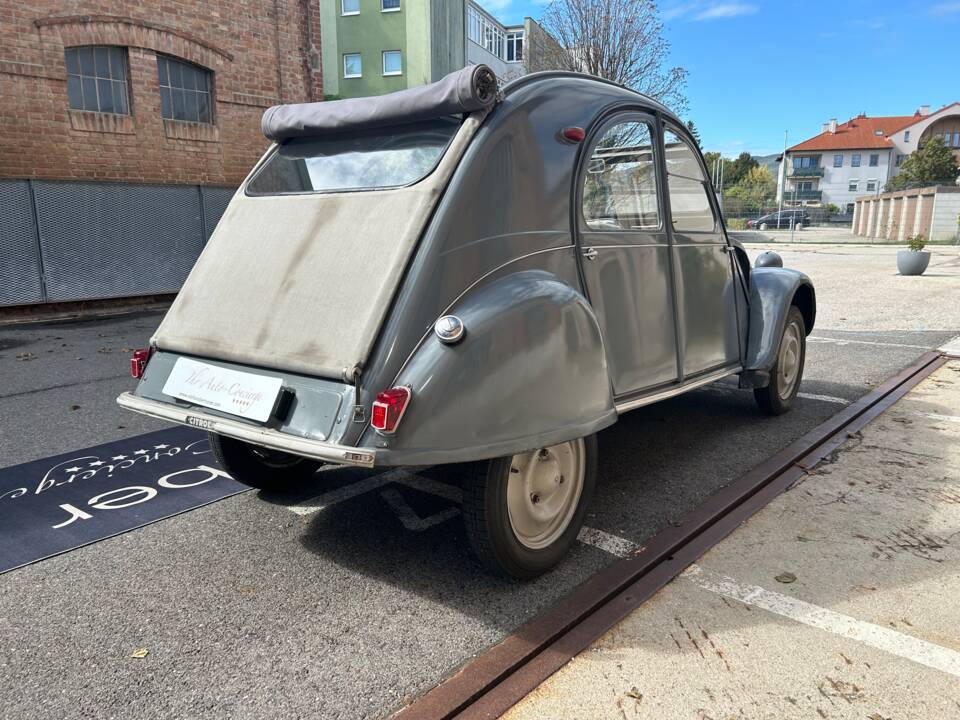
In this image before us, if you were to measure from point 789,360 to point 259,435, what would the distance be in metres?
4.42

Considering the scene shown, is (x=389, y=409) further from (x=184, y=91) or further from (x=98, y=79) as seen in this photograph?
(x=184, y=91)

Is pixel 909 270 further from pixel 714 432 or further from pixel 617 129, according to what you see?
pixel 617 129

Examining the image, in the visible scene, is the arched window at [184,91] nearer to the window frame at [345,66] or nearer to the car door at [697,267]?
the car door at [697,267]

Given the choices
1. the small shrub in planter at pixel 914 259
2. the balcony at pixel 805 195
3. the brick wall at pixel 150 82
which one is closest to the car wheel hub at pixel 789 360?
the brick wall at pixel 150 82

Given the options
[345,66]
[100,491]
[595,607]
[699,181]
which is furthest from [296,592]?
[345,66]

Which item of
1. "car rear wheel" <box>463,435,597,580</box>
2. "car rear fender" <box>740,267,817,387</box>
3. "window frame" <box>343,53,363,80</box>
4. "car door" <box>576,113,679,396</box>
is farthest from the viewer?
"window frame" <box>343,53,363,80</box>

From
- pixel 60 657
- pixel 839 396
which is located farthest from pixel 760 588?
pixel 839 396

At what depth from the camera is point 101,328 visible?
35.3ft

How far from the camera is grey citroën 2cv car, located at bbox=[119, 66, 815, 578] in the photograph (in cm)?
279

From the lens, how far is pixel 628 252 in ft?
12.4

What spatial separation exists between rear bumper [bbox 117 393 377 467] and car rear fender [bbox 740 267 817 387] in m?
3.40

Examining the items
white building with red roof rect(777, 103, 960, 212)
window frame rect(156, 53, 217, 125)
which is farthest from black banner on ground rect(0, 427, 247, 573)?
white building with red roof rect(777, 103, 960, 212)

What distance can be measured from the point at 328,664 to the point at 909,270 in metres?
20.0

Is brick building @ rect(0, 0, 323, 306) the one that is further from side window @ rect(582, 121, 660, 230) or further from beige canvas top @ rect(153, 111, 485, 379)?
side window @ rect(582, 121, 660, 230)
